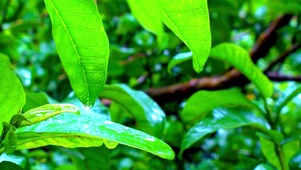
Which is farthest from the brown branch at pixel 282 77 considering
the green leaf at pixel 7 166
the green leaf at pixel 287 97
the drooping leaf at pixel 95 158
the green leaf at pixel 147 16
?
the green leaf at pixel 7 166

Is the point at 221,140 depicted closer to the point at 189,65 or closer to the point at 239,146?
the point at 239,146

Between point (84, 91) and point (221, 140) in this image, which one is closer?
point (84, 91)

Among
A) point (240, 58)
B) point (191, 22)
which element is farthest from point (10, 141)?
point (240, 58)

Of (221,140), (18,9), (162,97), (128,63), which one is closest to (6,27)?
(18,9)

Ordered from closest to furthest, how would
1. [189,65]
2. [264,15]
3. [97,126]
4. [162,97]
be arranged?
[97,126], [162,97], [189,65], [264,15]

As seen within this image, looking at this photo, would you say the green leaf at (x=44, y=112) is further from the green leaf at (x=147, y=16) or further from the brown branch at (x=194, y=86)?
the brown branch at (x=194, y=86)

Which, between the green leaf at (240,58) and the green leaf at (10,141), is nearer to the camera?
the green leaf at (10,141)

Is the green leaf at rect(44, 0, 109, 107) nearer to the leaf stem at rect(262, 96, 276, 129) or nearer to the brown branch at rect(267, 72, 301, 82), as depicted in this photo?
the leaf stem at rect(262, 96, 276, 129)
